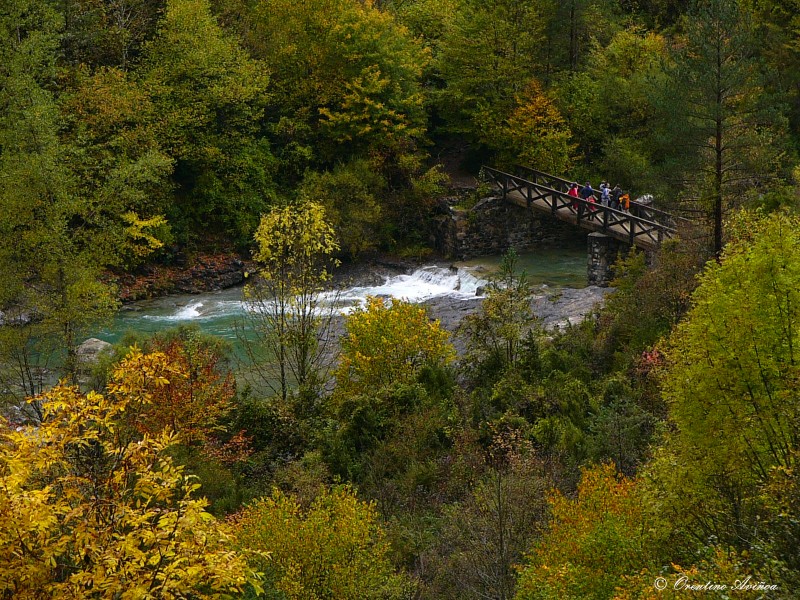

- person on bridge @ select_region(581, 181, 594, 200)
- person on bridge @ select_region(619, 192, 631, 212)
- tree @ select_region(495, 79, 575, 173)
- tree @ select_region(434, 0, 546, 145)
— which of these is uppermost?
tree @ select_region(434, 0, 546, 145)

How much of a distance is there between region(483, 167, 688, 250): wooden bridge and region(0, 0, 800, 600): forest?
96 cm

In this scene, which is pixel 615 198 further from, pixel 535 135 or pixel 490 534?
pixel 490 534

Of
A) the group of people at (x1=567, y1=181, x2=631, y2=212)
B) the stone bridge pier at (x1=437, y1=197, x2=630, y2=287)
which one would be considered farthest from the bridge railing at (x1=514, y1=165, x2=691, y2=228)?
the stone bridge pier at (x1=437, y1=197, x2=630, y2=287)

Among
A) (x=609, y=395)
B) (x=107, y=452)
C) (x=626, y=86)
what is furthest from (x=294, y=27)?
(x=107, y=452)

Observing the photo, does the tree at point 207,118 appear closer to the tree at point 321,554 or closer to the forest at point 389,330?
the forest at point 389,330

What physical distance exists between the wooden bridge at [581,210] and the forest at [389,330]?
960 mm

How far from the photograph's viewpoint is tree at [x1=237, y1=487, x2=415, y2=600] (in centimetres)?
911

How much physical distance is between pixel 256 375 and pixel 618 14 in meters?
32.6

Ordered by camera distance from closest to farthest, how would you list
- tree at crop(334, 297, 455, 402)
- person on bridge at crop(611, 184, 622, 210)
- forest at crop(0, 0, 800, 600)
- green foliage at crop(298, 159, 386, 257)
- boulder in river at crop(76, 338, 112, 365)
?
forest at crop(0, 0, 800, 600) < tree at crop(334, 297, 455, 402) < boulder in river at crop(76, 338, 112, 365) < person on bridge at crop(611, 184, 622, 210) < green foliage at crop(298, 159, 386, 257)

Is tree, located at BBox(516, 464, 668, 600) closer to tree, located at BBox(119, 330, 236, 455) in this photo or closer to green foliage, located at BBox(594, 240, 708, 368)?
tree, located at BBox(119, 330, 236, 455)

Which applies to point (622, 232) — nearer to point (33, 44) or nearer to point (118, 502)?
point (33, 44)

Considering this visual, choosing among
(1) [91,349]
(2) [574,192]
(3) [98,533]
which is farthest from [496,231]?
(3) [98,533]

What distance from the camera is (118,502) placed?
21.7ft

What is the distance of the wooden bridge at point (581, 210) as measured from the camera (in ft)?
93.3
